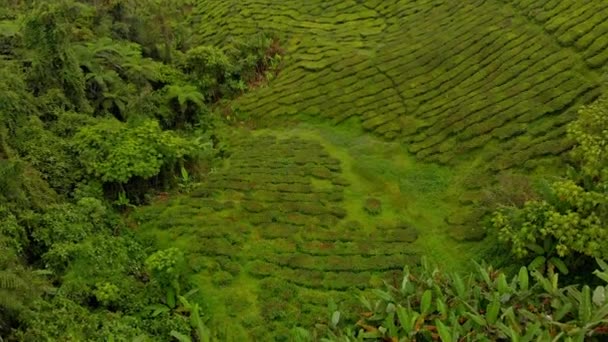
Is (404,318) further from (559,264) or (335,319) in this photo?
(559,264)

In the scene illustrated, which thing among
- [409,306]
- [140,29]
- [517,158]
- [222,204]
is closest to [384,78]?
[517,158]

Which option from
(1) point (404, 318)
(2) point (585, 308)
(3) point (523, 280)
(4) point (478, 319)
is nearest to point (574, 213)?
(3) point (523, 280)

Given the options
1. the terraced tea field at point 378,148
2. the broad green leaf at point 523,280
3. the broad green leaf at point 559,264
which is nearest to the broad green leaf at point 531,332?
the broad green leaf at point 523,280

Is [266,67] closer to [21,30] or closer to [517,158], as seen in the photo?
[21,30]

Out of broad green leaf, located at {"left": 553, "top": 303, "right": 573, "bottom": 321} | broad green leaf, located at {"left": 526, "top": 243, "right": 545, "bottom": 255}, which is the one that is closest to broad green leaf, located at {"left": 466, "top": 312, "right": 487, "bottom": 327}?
broad green leaf, located at {"left": 553, "top": 303, "right": 573, "bottom": 321}

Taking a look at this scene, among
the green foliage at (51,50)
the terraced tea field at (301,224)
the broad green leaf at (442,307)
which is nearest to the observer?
the broad green leaf at (442,307)

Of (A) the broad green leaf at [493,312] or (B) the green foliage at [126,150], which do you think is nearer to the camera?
(A) the broad green leaf at [493,312]

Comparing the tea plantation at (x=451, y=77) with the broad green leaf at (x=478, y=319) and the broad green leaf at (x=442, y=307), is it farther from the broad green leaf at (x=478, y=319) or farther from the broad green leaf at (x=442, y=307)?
the broad green leaf at (x=478, y=319)
